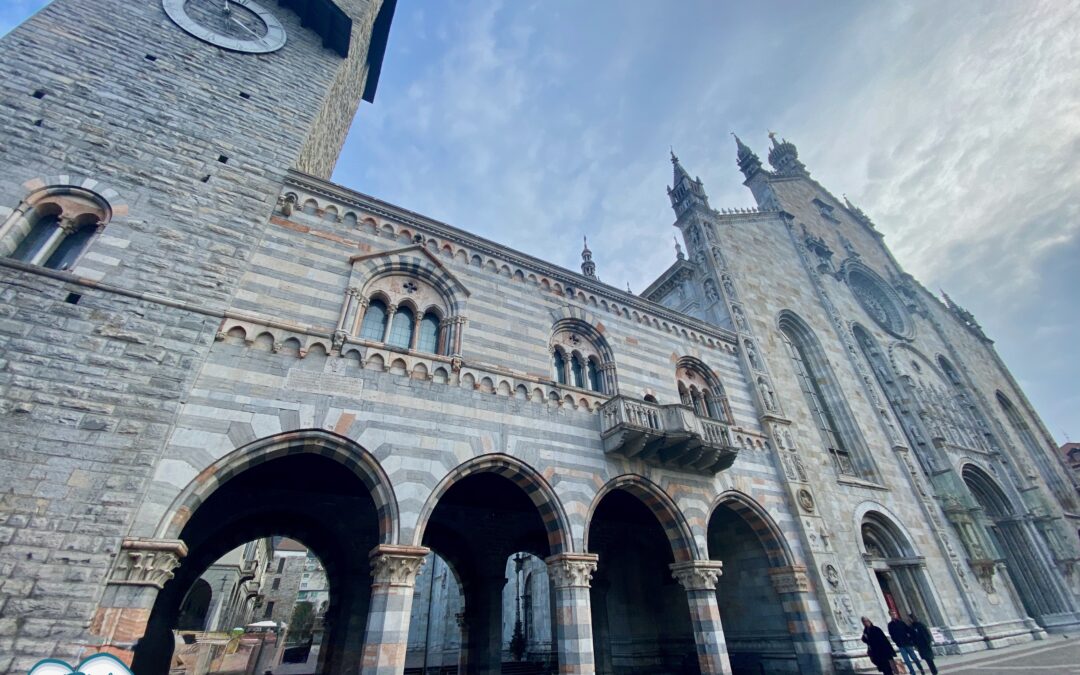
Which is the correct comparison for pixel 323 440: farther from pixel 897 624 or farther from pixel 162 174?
pixel 897 624

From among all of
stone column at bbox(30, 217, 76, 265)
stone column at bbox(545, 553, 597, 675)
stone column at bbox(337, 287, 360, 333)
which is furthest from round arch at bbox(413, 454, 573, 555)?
stone column at bbox(30, 217, 76, 265)

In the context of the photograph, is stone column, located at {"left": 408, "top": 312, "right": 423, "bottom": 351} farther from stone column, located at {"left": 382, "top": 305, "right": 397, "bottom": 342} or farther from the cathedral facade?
stone column, located at {"left": 382, "top": 305, "right": 397, "bottom": 342}

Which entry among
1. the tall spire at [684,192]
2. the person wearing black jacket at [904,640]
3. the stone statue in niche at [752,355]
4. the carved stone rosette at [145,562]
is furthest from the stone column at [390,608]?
the tall spire at [684,192]

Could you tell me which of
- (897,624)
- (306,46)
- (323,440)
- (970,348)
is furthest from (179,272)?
(970,348)

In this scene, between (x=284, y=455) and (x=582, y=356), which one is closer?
(x=284, y=455)

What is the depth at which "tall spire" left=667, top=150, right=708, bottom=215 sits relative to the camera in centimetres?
1973

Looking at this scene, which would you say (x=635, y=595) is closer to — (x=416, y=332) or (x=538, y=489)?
(x=538, y=489)

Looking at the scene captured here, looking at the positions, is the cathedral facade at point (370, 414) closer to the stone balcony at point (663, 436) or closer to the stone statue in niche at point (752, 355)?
the stone balcony at point (663, 436)

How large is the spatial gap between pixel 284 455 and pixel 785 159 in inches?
1292

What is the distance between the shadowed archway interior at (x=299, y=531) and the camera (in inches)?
381

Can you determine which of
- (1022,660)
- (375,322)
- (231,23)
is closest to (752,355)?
(1022,660)

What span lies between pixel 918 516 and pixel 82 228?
78.5ft

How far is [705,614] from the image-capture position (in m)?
10.3

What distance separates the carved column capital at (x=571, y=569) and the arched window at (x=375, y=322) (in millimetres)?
5881
